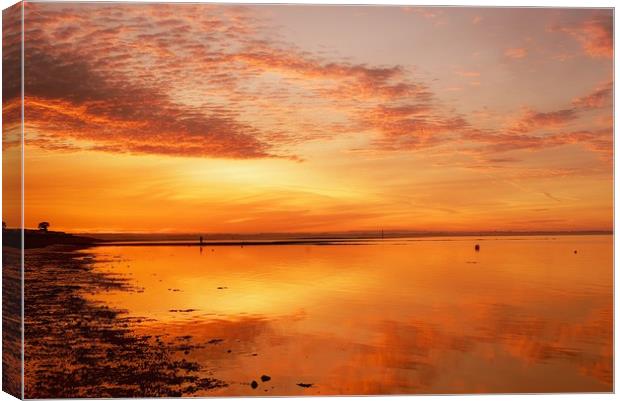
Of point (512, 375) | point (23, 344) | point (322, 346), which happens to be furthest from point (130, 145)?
point (512, 375)

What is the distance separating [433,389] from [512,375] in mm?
689

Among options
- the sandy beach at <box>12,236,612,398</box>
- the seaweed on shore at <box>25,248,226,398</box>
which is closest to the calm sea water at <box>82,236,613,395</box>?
the sandy beach at <box>12,236,612,398</box>

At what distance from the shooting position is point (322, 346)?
6.90 meters

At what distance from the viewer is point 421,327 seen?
23.0 feet

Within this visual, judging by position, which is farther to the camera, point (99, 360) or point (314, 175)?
point (314, 175)

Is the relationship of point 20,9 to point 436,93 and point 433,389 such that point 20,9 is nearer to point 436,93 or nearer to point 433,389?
point 436,93

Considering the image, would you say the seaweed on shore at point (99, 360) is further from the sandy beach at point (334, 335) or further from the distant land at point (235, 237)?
the distant land at point (235, 237)

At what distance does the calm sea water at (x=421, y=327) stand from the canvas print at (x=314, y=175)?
20mm

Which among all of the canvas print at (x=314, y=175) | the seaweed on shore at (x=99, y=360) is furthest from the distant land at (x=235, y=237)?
the seaweed on shore at (x=99, y=360)

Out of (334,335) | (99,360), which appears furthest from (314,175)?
(99,360)

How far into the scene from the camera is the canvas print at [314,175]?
21.5ft

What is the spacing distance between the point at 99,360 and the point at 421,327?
2.72 m

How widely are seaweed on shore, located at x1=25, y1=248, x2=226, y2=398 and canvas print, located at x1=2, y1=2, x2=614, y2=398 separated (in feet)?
0.06

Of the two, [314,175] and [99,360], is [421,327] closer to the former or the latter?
[314,175]
